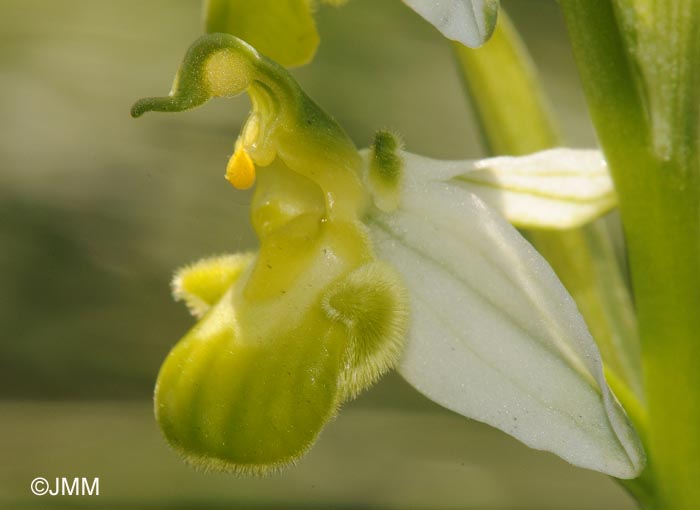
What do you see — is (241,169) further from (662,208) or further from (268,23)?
(662,208)

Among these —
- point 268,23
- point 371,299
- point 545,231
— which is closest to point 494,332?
point 371,299

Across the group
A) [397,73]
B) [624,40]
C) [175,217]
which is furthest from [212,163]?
[624,40]

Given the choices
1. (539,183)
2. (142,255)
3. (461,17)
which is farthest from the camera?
(142,255)

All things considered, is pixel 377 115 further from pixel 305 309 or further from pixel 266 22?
pixel 305 309

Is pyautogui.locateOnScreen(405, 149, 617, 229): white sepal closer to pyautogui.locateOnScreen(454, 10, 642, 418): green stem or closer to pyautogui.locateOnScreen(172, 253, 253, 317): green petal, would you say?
pyautogui.locateOnScreen(454, 10, 642, 418): green stem

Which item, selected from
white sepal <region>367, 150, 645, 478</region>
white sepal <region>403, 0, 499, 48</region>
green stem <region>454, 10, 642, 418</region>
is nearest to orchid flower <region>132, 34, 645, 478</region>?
white sepal <region>367, 150, 645, 478</region>

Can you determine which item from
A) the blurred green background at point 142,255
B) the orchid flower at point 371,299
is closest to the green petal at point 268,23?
the orchid flower at point 371,299
